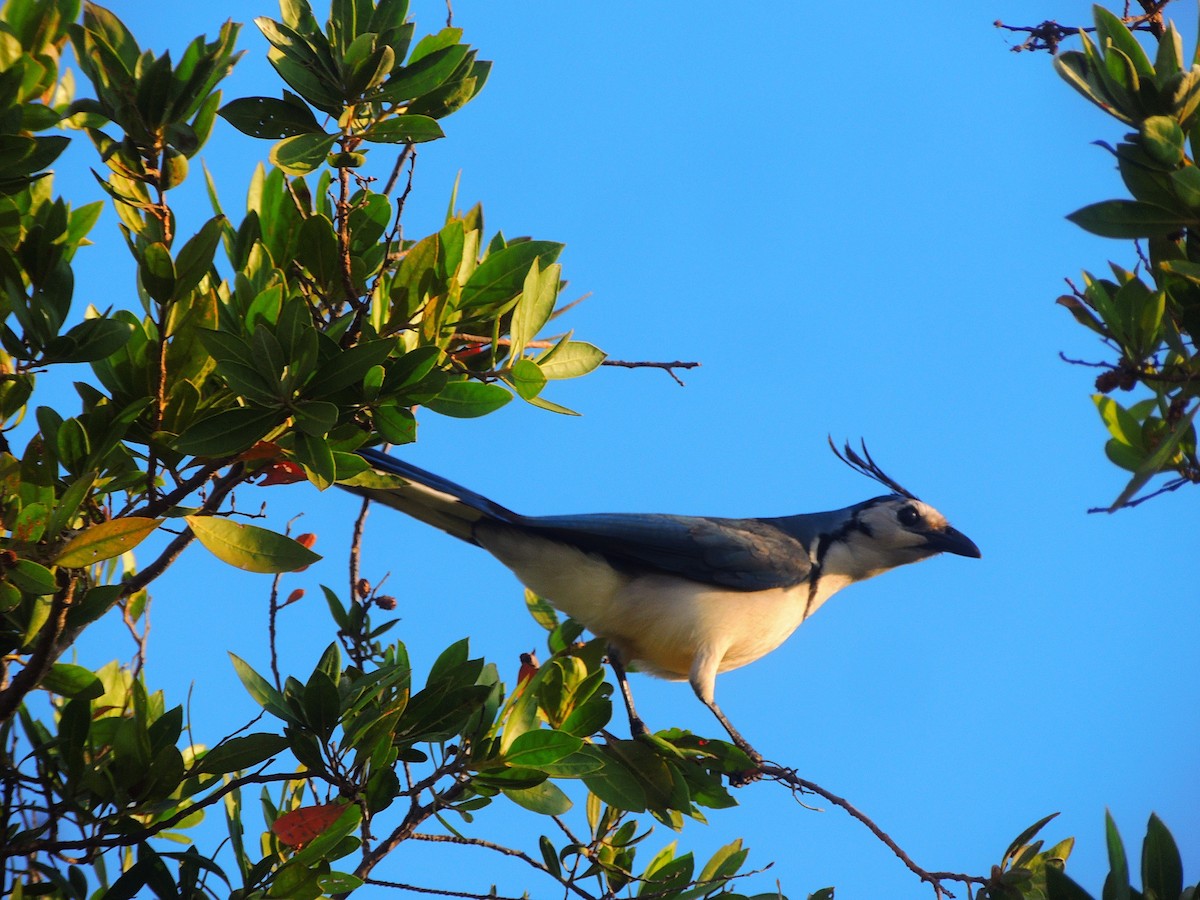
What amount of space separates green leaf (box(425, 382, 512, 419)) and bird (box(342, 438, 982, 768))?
1508 mm

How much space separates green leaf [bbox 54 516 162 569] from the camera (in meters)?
2.35

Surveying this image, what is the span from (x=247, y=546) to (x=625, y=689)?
92.6 inches

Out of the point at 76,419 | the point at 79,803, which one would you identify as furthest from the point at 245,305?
the point at 79,803

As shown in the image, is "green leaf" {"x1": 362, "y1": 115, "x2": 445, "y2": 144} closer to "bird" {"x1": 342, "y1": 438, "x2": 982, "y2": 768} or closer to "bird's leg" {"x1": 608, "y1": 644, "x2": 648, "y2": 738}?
"bird" {"x1": 342, "y1": 438, "x2": 982, "y2": 768}

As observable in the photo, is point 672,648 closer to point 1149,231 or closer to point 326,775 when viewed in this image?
point 326,775

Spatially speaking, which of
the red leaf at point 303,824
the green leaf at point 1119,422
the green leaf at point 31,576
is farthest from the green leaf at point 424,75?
the green leaf at point 1119,422

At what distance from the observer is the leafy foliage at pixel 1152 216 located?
8.48 ft

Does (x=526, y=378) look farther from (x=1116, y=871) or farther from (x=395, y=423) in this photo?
(x=1116, y=871)

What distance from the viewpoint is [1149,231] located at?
2.70 m

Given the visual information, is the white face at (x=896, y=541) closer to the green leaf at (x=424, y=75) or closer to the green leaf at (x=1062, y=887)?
the green leaf at (x=1062, y=887)

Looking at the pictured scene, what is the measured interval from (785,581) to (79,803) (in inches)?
122

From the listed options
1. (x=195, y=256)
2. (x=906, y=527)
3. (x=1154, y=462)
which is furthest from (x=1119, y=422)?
(x=195, y=256)

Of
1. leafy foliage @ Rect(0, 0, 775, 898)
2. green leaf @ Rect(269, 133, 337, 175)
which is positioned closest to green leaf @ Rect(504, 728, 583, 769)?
leafy foliage @ Rect(0, 0, 775, 898)

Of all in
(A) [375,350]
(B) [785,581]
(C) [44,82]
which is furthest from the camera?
(B) [785,581]
